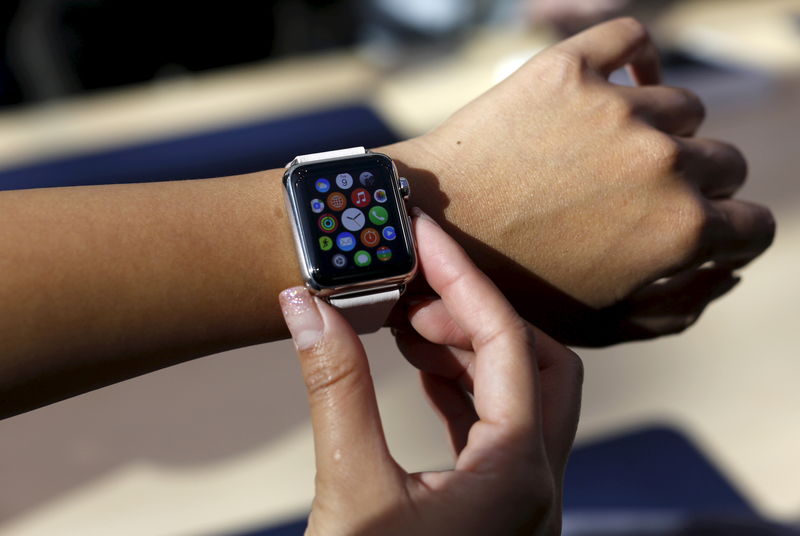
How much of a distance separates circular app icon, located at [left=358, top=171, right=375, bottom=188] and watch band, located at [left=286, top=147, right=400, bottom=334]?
0.9 inches

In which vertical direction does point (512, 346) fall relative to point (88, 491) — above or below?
above

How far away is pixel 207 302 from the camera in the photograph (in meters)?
0.61

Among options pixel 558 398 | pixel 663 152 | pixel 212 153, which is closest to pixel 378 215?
pixel 558 398

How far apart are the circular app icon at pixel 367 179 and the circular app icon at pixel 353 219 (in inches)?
0.9

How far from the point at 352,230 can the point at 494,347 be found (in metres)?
0.17

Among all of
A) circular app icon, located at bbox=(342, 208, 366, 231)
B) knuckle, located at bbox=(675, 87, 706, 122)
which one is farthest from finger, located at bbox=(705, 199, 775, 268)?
circular app icon, located at bbox=(342, 208, 366, 231)

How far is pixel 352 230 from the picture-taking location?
1.94 ft

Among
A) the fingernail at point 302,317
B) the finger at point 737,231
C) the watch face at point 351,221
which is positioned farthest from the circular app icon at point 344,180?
the finger at point 737,231

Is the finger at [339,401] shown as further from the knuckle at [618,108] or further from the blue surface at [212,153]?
the blue surface at [212,153]

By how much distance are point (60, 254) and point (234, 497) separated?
0.40 m

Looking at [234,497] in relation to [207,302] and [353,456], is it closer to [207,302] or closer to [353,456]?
[207,302]

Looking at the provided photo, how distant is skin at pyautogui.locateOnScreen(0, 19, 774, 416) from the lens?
1.89 feet

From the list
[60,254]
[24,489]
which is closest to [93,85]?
[24,489]

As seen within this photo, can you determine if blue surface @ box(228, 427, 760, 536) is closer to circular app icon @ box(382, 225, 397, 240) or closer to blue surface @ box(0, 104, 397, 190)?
circular app icon @ box(382, 225, 397, 240)
